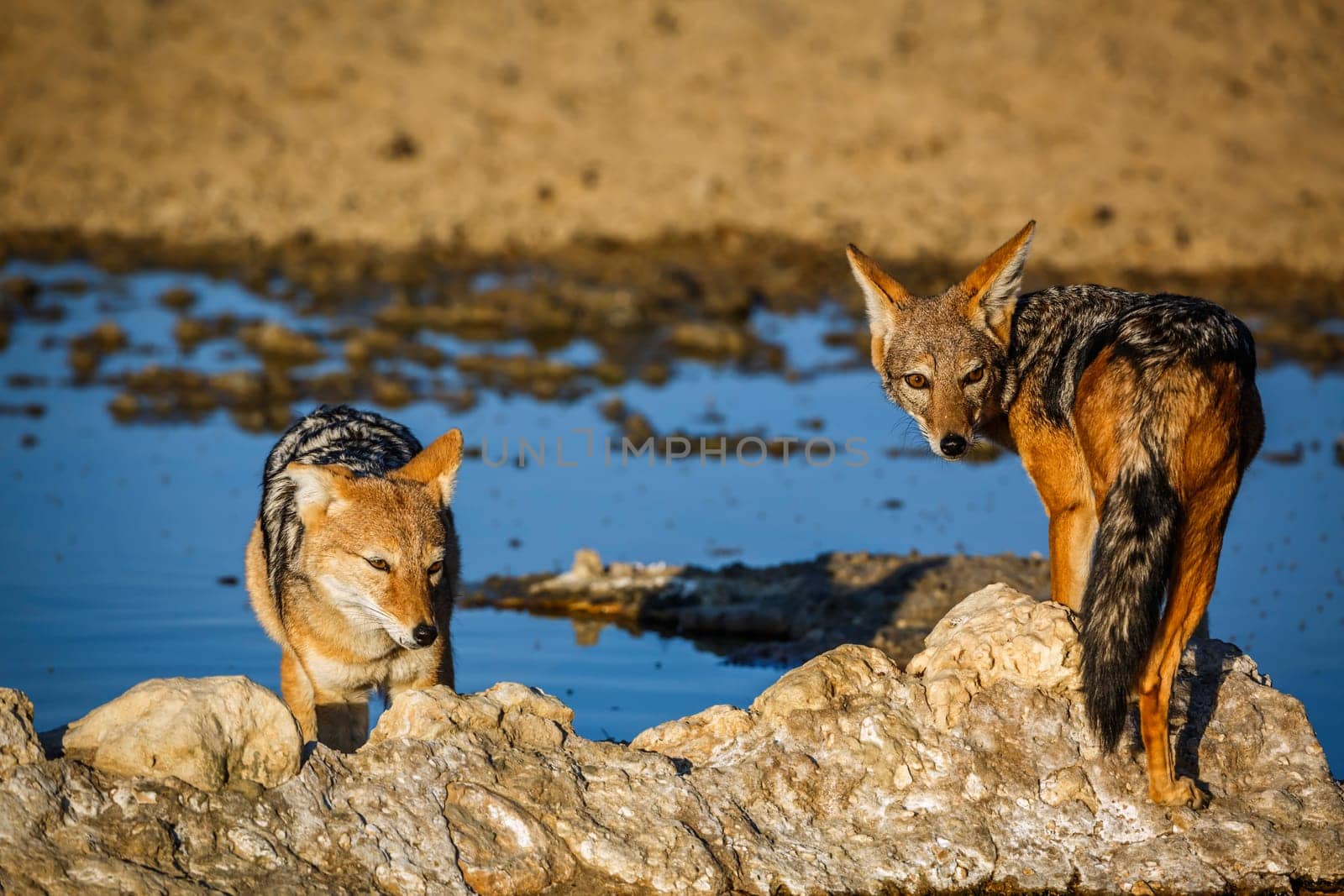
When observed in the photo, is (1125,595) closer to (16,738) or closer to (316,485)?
(316,485)

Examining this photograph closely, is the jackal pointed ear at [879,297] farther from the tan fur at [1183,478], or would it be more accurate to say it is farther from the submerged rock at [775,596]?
the submerged rock at [775,596]

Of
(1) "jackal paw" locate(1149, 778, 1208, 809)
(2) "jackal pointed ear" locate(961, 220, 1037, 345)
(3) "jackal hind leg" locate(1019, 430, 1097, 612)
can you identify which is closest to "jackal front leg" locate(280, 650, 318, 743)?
(3) "jackal hind leg" locate(1019, 430, 1097, 612)

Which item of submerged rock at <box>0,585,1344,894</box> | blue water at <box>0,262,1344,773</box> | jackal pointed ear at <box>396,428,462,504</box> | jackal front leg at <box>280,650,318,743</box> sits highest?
jackal pointed ear at <box>396,428,462,504</box>

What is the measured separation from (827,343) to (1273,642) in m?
10.3

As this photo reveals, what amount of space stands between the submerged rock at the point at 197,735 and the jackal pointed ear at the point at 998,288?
3.96 m

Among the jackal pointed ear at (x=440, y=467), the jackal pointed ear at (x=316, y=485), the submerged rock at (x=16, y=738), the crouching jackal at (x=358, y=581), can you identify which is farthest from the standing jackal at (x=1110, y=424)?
the submerged rock at (x=16, y=738)

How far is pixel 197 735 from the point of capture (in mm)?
5742

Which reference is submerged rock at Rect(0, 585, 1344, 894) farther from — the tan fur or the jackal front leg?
the jackal front leg

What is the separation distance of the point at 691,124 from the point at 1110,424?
22796 millimetres

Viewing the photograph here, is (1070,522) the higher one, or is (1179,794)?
(1070,522)

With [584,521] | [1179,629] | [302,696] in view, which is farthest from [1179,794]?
[584,521]

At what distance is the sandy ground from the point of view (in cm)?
2528

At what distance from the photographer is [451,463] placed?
295 inches

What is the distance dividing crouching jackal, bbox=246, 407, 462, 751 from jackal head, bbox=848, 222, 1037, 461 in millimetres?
2329
